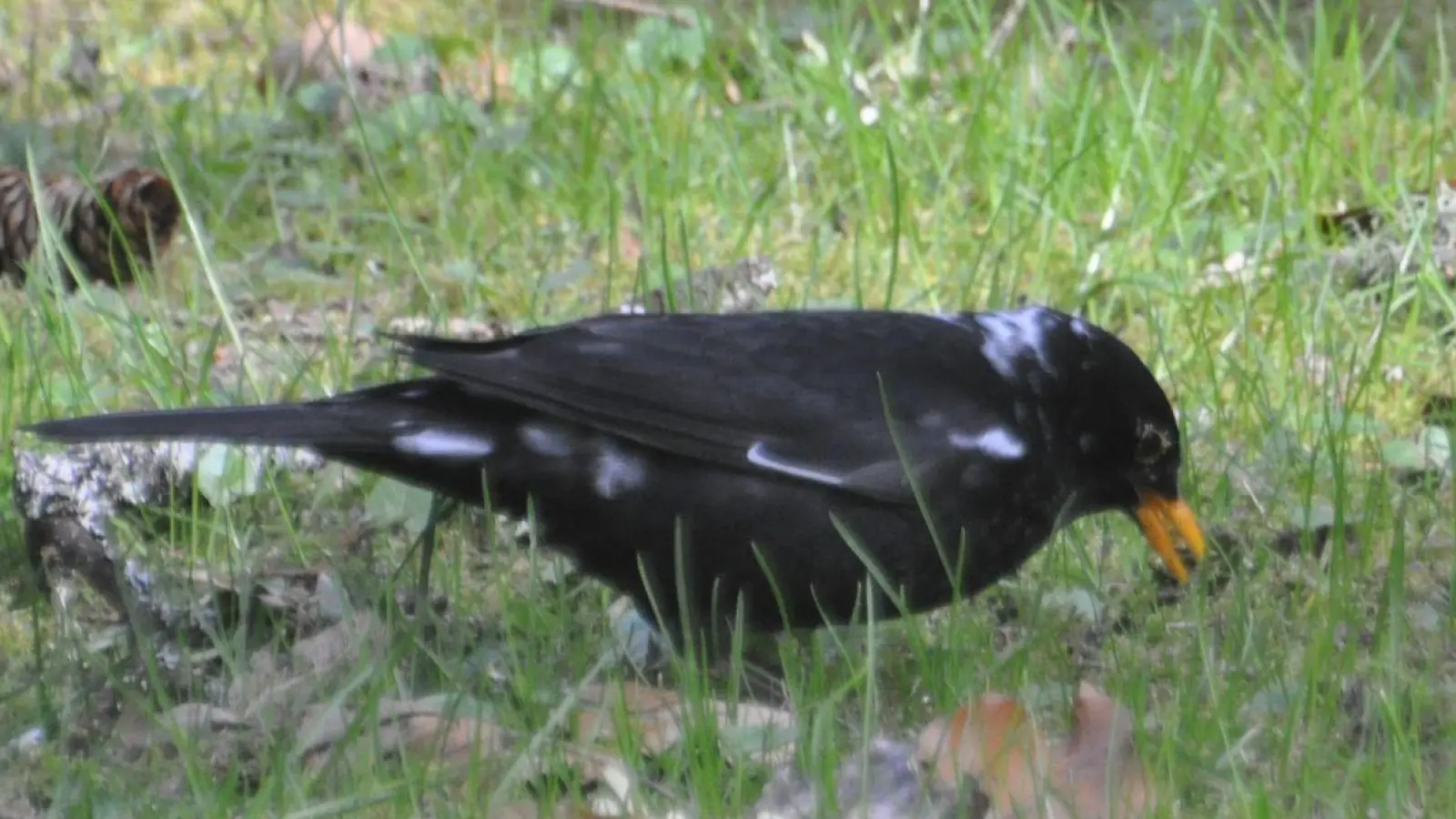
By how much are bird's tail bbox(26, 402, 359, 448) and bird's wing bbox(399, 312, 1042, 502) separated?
17 cm

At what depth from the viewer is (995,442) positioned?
3227 mm

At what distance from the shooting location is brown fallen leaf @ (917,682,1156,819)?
2547mm

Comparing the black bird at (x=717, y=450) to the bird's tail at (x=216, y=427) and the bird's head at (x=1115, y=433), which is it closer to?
the bird's tail at (x=216, y=427)

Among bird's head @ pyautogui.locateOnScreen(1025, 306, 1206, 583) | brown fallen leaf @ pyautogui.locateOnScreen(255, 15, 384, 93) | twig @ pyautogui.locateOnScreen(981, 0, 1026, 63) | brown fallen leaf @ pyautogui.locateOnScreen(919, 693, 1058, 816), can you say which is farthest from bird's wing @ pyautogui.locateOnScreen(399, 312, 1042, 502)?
brown fallen leaf @ pyautogui.locateOnScreen(255, 15, 384, 93)

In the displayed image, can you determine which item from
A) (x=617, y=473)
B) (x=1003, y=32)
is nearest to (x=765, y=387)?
(x=617, y=473)

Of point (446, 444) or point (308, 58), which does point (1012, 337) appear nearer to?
point (446, 444)

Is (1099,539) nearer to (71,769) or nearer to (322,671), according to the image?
(322,671)

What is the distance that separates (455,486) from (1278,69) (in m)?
2.66

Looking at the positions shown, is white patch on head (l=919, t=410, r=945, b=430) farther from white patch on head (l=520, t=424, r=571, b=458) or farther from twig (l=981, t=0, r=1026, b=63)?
twig (l=981, t=0, r=1026, b=63)

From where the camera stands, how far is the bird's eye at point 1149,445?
343 centimetres

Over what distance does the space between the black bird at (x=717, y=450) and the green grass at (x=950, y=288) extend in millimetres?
130

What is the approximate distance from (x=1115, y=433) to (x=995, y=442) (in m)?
0.29

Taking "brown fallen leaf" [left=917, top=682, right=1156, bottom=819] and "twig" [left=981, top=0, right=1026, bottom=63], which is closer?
"brown fallen leaf" [left=917, top=682, right=1156, bottom=819]

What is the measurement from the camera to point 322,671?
9.70 feet
